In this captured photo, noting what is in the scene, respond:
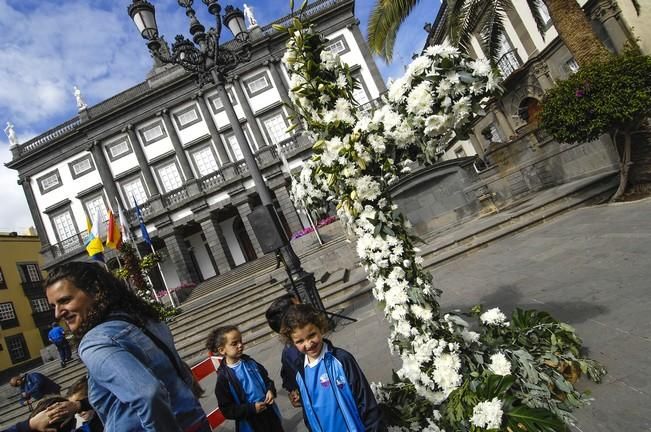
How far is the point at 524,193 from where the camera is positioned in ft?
45.6

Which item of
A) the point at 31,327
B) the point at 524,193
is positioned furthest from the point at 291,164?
the point at 31,327

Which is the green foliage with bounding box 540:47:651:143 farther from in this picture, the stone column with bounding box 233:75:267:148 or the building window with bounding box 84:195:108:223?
the building window with bounding box 84:195:108:223

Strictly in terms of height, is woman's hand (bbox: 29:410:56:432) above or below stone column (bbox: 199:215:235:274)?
below

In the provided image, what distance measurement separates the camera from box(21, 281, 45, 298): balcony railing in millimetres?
28750

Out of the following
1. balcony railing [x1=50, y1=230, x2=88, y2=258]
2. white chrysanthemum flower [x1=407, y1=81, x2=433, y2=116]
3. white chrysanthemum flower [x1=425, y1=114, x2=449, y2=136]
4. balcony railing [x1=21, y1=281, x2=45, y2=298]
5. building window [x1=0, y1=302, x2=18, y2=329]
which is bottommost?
white chrysanthemum flower [x1=425, y1=114, x2=449, y2=136]

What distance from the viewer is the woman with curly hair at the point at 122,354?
135 cm

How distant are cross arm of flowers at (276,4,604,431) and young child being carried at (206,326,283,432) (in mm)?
926

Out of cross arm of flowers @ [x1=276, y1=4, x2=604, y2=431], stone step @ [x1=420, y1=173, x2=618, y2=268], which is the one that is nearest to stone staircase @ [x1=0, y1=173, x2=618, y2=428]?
stone step @ [x1=420, y1=173, x2=618, y2=268]

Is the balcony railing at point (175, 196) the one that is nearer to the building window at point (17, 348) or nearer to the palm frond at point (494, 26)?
the building window at point (17, 348)

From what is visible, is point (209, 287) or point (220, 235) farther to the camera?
point (220, 235)

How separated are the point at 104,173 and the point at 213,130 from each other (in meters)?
8.32

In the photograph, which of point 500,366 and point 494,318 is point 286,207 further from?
point 500,366

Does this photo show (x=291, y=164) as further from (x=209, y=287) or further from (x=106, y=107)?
(x=106, y=107)

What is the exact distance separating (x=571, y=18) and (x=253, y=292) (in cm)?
1190
